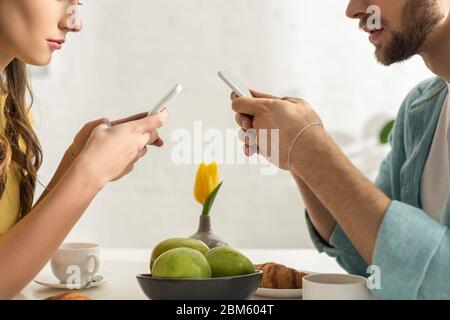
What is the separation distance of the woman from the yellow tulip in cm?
17

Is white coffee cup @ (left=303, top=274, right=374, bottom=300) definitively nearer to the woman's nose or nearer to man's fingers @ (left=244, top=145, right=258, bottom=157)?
man's fingers @ (left=244, top=145, right=258, bottom=157)

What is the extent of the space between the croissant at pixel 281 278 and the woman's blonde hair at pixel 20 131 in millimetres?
578

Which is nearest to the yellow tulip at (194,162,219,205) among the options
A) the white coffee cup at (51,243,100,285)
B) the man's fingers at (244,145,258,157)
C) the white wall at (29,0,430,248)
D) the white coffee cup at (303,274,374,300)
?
the man's fingers at (244,145,258,157)

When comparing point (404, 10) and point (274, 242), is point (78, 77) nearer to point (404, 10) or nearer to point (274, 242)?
point (274, 242)

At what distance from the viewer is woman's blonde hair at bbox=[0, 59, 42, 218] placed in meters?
1.31

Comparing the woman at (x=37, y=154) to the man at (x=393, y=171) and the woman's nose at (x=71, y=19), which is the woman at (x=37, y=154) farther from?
the man at (x=393, y=171)

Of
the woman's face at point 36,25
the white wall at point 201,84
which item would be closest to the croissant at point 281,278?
the woman's face at point 36,25

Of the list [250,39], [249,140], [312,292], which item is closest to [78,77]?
[250,39]

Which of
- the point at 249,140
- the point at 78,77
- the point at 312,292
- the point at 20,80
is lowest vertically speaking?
the point at 312,292

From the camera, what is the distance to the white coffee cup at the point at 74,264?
114 centimetres

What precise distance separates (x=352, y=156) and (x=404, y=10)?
210cm

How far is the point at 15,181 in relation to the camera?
130 cm

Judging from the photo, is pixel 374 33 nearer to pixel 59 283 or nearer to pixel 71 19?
pixel 71 19

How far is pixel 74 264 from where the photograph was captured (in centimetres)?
114
